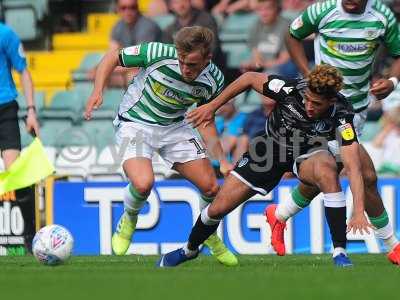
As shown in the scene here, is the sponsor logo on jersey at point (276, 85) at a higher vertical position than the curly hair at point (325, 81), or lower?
lower

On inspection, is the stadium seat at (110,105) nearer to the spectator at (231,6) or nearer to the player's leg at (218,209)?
the spectator at (231,6)

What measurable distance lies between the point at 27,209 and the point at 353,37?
4002 mm

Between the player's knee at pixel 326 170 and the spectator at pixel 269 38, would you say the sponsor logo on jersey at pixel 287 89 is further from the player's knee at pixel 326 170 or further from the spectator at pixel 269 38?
the spectator at pixel 269 38

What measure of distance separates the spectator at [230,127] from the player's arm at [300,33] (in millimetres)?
3136

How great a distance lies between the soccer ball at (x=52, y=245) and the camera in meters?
8.95

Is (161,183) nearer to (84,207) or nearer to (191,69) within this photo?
(84,207)

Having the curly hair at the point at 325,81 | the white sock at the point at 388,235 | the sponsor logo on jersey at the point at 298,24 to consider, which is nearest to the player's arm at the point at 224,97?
the curly hair at the point at 325,81

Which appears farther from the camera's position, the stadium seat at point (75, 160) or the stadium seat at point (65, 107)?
the stadium seat at point (65, 107)

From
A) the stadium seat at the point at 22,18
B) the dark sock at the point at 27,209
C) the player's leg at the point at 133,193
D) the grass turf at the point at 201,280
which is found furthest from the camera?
the stadium seat at the point at 22,18

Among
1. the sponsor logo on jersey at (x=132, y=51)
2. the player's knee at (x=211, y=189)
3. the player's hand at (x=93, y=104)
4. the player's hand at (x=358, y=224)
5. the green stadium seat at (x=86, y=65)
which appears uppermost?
the sponsor logo on jersey at (x=132, y=51)

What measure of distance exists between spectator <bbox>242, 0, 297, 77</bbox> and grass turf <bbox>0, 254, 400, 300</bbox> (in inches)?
189

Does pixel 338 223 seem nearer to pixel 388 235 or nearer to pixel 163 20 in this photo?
pixel 388 235

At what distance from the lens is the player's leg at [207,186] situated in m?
9.45

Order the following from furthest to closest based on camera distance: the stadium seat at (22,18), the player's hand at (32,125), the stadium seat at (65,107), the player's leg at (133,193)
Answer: the stadium seat at (22,18)
the stadium seat at (65,107)
the player's hand at (32,125)
the player's leg at (133,193)
